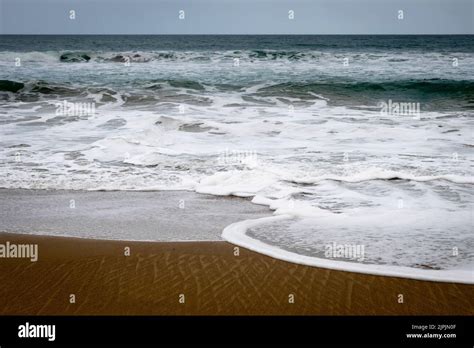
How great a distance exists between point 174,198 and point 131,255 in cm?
188

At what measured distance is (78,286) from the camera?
3.77 metres

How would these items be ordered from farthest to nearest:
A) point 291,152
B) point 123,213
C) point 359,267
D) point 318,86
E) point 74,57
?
point 74,57 → point 318,86 → point 291,152 → point 123,213 → point 359,267

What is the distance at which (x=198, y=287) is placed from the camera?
3734 millimetres

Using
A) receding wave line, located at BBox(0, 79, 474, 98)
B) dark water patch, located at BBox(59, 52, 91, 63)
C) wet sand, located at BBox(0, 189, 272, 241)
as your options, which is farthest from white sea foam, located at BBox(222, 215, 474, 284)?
dark water patch, located at BBox(59, 52, 91, 63)

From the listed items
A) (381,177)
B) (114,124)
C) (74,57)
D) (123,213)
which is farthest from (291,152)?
(74,57)

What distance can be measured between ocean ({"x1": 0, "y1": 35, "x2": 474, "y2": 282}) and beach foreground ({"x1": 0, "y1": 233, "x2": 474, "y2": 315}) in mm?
289

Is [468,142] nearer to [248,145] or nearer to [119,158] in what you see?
[248,145]

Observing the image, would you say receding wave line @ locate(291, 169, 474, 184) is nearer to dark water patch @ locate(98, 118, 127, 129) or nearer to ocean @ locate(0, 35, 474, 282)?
ocean @ locate(0, 35, 474, 282)

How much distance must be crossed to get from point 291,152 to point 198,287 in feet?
17.8

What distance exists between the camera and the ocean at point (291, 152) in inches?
188

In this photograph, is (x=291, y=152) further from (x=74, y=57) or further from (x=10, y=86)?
(x=74, y=57)

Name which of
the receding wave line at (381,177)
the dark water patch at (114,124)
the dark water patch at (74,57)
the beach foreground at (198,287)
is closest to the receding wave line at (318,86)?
the dark water patch at (114,124)

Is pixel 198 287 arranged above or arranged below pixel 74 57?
below

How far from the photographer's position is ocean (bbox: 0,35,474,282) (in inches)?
188
